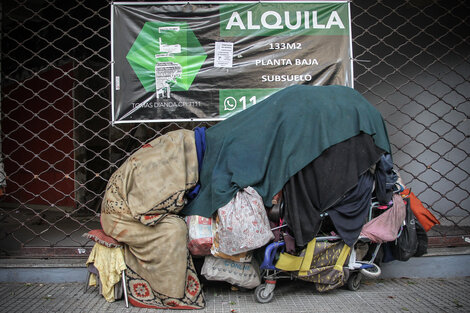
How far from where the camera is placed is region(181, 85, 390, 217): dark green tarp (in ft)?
10.4

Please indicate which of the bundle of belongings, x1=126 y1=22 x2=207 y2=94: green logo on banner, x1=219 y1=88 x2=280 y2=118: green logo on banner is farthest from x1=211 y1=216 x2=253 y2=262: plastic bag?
x1=126 y1=22 x2=207 y2=94: green logo on banner

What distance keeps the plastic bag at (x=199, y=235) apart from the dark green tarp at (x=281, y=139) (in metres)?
0.07

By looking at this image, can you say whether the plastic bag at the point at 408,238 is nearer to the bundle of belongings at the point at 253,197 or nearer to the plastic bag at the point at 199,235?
the bundle of belongings at the point at 253,197

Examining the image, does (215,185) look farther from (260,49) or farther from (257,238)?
(260,49)

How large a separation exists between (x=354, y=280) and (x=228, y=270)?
Result: 1.22m

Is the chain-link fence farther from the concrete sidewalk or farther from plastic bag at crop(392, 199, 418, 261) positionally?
plastic bag at crop(392, 199, 418, 261)

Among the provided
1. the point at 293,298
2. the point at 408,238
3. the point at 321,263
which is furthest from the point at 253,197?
the point at 408,238

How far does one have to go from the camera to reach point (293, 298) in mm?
3412

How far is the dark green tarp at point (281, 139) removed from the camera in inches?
125

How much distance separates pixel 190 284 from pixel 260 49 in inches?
97.2

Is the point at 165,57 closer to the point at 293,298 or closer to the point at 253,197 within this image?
the point at 253,197

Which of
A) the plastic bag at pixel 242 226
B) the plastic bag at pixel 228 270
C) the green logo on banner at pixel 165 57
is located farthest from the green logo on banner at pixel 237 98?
the plastic bag at pixel 228 270

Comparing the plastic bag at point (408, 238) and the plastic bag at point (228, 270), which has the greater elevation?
the plastic bag at point (408, 238)

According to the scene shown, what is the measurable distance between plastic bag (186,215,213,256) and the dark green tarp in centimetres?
7
